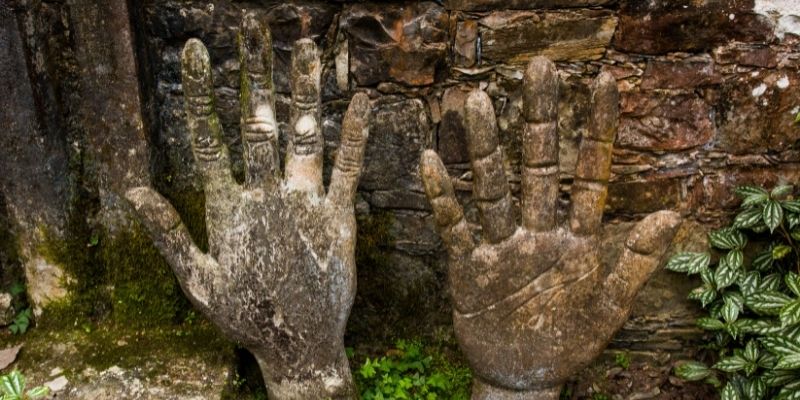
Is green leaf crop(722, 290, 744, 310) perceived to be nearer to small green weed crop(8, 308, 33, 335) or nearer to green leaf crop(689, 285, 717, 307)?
green leaf crop(689, 285, 717, 307)

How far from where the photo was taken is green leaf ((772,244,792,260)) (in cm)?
242

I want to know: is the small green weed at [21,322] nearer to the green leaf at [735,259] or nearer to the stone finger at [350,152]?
the stone finger at [350,152]

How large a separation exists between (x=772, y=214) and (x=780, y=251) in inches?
6.0

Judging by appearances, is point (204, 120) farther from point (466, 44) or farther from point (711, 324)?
point (711, 324)

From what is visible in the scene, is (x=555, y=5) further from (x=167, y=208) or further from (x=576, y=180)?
(x=167, y=208)

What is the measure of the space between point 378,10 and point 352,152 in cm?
49

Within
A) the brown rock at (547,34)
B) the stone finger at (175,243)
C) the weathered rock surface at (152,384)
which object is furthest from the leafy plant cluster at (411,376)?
the brown rock at (547,34)

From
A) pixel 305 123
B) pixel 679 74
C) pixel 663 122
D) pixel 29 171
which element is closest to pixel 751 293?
pixel 663 122

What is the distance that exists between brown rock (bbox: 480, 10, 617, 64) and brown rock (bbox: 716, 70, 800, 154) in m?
0.44

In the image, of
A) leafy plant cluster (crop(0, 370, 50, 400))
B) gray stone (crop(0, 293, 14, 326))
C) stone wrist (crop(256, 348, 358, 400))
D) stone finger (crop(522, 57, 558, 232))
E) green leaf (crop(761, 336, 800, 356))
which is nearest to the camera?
stone finger (crop(522, 57, 558, 232))

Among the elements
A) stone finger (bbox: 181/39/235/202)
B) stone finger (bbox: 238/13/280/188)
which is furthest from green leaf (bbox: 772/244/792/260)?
stone finger (bbox: 181/39/235/202)

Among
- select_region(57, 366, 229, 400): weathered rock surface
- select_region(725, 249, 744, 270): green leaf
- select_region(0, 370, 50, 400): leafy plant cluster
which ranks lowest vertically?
select_region(57, 366, 229, 400): weathered rock surface

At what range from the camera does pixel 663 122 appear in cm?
240

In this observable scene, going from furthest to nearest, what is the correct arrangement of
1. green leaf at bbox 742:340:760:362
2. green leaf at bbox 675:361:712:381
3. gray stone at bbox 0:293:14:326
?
gray stone at bbox 0:293:14:326 → green leaf at bbox 675:361:712:381 → green leaf at bbox 742:340:760:362
